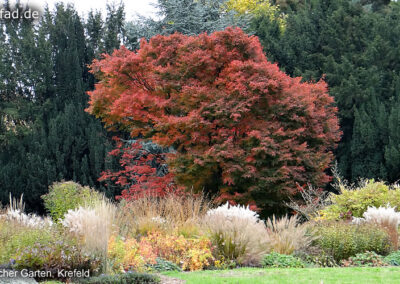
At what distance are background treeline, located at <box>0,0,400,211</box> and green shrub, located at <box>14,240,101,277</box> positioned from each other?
1330cm

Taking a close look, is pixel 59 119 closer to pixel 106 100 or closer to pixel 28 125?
pixel 28 125

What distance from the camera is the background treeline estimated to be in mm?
18516

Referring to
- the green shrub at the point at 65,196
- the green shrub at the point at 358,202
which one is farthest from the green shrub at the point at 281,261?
the green shrub at the point at 65,196

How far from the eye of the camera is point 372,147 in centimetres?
1789

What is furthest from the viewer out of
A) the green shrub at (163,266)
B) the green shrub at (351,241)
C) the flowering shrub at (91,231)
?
the green shrub at (351,241)

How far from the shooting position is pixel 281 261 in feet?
27.4

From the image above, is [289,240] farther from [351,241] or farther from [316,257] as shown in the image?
[351,241]

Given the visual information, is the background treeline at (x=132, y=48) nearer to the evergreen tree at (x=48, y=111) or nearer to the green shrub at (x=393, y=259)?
the evergreen tree at (x=48, y=111)

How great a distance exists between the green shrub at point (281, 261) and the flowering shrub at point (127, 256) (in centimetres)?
192

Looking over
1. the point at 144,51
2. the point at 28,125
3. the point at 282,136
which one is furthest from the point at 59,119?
the point at 282,136

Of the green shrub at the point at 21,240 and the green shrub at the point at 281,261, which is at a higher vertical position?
the green shrub at the point at 21,240

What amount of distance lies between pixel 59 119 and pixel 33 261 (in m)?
15.6

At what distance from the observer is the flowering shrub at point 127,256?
731 cm

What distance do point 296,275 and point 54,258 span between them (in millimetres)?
3339
